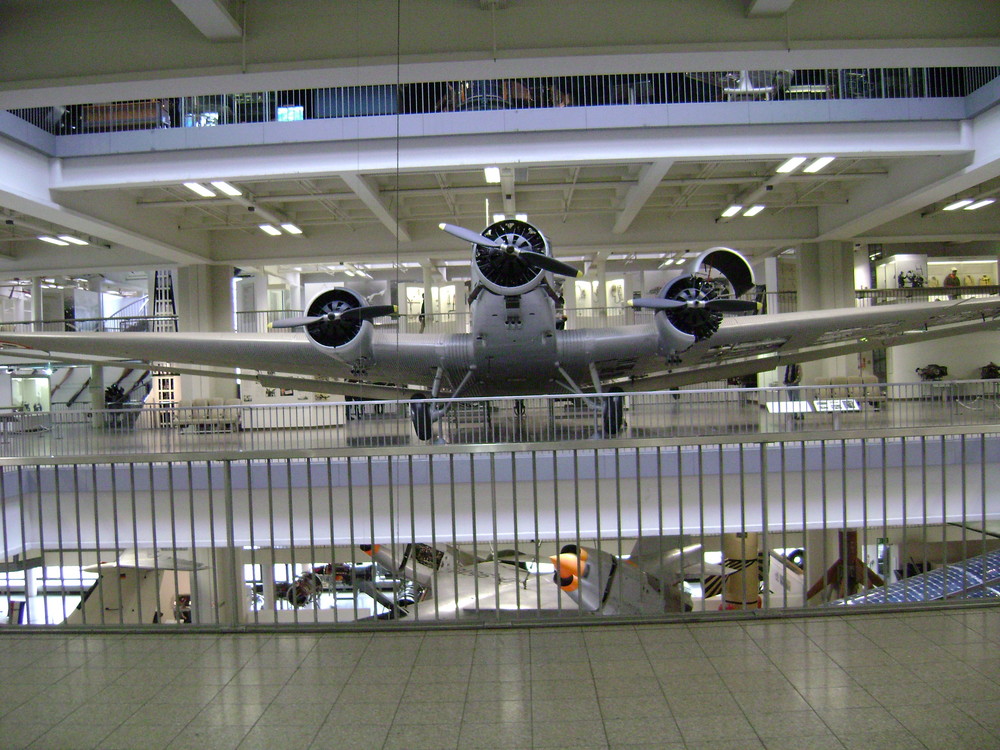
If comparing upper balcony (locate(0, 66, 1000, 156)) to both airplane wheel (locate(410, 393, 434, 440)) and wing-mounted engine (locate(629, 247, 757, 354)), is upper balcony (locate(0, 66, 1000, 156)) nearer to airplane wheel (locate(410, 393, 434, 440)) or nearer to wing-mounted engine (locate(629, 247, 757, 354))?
wing-mounted engine (locate(629, 247, 757, 354))

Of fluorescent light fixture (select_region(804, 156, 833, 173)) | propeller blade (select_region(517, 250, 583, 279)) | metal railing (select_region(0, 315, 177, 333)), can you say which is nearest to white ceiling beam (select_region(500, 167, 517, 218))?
propeller blade (select_region(517, 250, 583, 279))

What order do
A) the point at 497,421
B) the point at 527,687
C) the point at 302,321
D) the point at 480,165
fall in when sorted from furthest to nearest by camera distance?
the point at 480,165 → the point at 302,321 → the point at 497,421 → the point at 527,687

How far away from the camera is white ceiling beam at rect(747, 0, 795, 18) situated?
5.47 m

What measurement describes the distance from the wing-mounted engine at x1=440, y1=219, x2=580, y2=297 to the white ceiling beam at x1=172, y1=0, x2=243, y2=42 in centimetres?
529

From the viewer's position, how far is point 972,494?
923 cm

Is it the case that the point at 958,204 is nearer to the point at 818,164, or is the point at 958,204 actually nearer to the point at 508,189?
the point at 818,164

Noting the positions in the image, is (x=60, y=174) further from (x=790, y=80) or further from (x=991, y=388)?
(x=991, y=388)

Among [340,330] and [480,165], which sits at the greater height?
[480,165]

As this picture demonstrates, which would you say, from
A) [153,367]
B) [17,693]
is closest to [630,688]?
[17,693]

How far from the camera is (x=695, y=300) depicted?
459 inches

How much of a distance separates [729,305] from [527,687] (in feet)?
29.2

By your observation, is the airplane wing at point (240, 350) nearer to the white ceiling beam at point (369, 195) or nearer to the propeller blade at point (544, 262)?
the propeller blade at point (544, 262)

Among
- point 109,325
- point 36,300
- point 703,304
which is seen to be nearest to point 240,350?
point 703,304

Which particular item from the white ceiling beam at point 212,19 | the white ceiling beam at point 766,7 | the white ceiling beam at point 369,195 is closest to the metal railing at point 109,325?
the white ceiling beam at point 369,195
